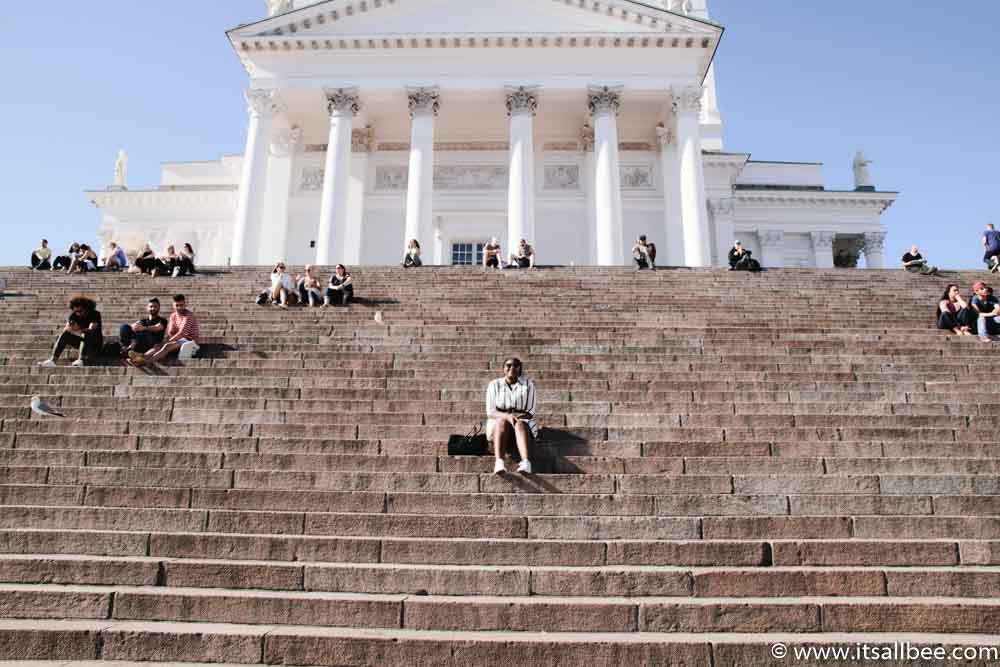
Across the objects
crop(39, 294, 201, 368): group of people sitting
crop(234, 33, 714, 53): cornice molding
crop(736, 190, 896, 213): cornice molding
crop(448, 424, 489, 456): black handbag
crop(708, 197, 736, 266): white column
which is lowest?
crop(448, 424, 489, 456): black handbag

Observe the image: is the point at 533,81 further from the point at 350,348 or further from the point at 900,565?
the point at 900,565

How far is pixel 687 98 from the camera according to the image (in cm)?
2516

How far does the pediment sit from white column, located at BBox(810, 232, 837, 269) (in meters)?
14.8

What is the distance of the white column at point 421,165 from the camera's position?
23.6 metres

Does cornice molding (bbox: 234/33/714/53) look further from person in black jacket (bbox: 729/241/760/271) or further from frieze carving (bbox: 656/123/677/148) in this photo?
person in black jacket (bbox: 729/241/760/271)

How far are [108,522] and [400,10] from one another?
2457 cm

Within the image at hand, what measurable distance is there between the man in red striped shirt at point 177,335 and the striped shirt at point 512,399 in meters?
5.50

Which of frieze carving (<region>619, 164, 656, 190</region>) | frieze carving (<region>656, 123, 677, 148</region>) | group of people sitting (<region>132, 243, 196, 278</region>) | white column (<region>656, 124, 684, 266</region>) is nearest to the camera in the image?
group of people sitting (<region>132, 243, 196, 278</region>)

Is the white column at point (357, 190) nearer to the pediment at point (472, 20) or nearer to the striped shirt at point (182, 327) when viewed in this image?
the pediment at point (472, 20)

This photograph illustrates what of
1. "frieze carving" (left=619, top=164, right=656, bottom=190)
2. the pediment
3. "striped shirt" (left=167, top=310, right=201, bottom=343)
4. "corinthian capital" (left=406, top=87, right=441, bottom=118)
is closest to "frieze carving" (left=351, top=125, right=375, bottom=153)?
"corinthian capital" (left=406, top=87, right=441, bottom=118)

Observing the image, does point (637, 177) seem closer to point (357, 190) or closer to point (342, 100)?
point (357, 190)

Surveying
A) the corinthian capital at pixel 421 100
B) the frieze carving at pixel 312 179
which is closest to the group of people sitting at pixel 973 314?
the corinthian capital at pixel 421 100

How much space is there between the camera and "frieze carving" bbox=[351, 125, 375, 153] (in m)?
27.8

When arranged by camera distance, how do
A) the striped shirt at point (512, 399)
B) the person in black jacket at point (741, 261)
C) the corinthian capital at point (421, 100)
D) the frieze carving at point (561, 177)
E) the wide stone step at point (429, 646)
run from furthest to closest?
the frieze carving at point (561, 177) < the corinthian capital at point (421, 100) < the person in black jacket at point (741, 261) < the striped shirt at point (512, 399) < the wide stone step at point (429, 646)
